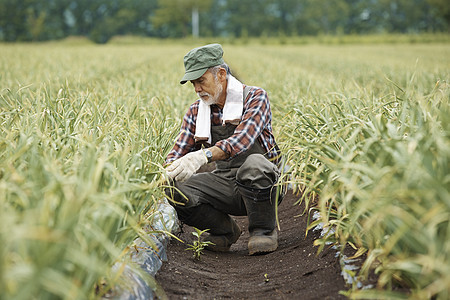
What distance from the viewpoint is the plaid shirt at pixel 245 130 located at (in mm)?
2938

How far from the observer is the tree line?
57.4m

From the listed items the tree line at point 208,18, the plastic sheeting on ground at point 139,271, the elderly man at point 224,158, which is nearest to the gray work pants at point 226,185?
the elderly man at point 224,158

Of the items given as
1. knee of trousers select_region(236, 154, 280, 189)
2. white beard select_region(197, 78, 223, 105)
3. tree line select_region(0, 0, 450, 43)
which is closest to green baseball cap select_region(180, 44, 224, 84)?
white beard select_region(197, 78, 223, 105)

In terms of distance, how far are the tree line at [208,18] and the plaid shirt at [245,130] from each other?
53.7m

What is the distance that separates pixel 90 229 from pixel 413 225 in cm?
96

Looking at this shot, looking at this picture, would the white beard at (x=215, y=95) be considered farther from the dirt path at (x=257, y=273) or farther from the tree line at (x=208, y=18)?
the tree line at (x=208, y=18)

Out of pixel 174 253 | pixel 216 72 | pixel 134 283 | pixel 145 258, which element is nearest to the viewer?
pixel 134 283

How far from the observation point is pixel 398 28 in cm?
5984

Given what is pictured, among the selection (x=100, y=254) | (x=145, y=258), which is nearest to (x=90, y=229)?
(x=100, y=254)

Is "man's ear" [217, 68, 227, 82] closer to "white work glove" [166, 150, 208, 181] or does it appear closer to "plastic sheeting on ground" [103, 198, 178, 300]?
"white work glove" [166, 150, 208, 181]

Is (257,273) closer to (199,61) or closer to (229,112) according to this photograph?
(229,112)

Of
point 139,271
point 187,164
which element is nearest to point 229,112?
point 187,164

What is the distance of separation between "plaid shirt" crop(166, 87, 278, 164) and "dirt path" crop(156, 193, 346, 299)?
59cm

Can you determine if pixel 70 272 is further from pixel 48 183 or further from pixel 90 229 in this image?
pixel 48 183
